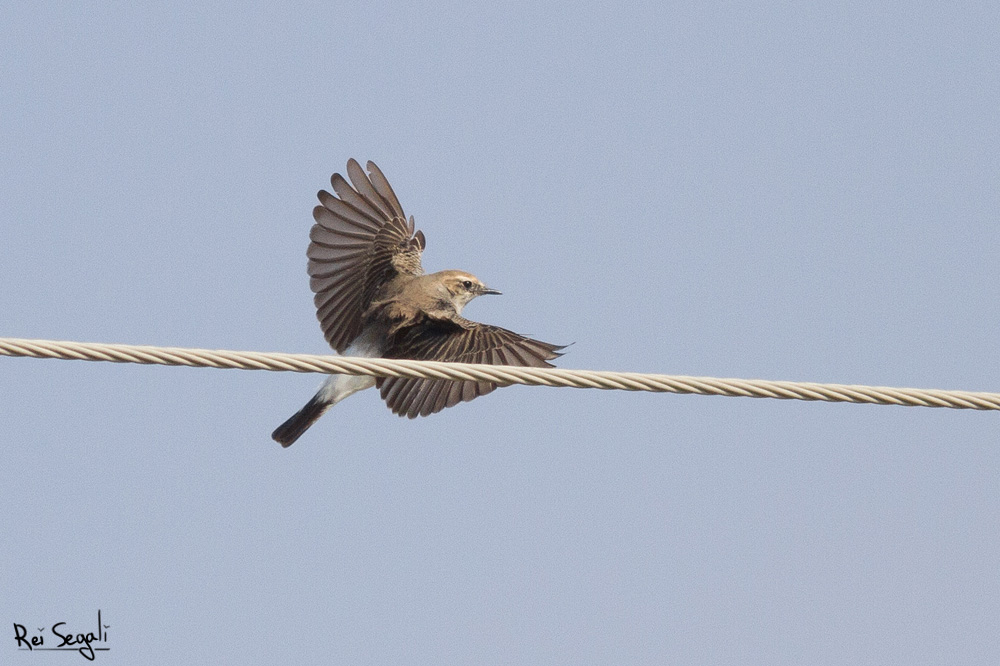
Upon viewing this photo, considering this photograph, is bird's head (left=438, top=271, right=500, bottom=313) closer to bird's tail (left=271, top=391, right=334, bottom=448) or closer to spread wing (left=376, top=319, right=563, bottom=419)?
spread wing (left=376, top=319, right=563, bottom=419)

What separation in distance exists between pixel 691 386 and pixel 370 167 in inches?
210

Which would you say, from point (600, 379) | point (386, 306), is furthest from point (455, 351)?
point (600, 379)

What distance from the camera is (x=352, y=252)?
1020 cm

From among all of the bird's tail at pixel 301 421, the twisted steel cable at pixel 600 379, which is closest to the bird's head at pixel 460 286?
the bird's tail at pixel 301 421

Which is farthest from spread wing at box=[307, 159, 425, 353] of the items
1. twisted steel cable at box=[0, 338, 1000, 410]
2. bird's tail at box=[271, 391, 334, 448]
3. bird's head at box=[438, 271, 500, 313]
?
twisted steel cable at box=[0, 338, 1000, 410]

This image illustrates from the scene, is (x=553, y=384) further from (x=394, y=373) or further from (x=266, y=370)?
(x=266, y=370)

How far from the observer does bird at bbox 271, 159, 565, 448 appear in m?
9.65

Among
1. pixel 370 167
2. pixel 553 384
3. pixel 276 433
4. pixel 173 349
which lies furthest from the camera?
pixel 370 167

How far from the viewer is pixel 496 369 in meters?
5.79

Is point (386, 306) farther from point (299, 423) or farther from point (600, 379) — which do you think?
point (600, 379)

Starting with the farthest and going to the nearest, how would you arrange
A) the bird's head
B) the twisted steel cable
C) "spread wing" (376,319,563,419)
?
the bird's head < "spread wing" (376,319,563,419) < the twisted steel cable

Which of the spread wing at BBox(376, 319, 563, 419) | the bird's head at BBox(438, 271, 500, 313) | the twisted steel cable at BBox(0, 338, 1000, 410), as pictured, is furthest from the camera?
the bird's head at BBox(438, 271, 500, 313)

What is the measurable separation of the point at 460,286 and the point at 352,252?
0.90 metres

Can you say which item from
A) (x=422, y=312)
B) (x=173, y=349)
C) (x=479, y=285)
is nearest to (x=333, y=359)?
(x=173, y=349)
